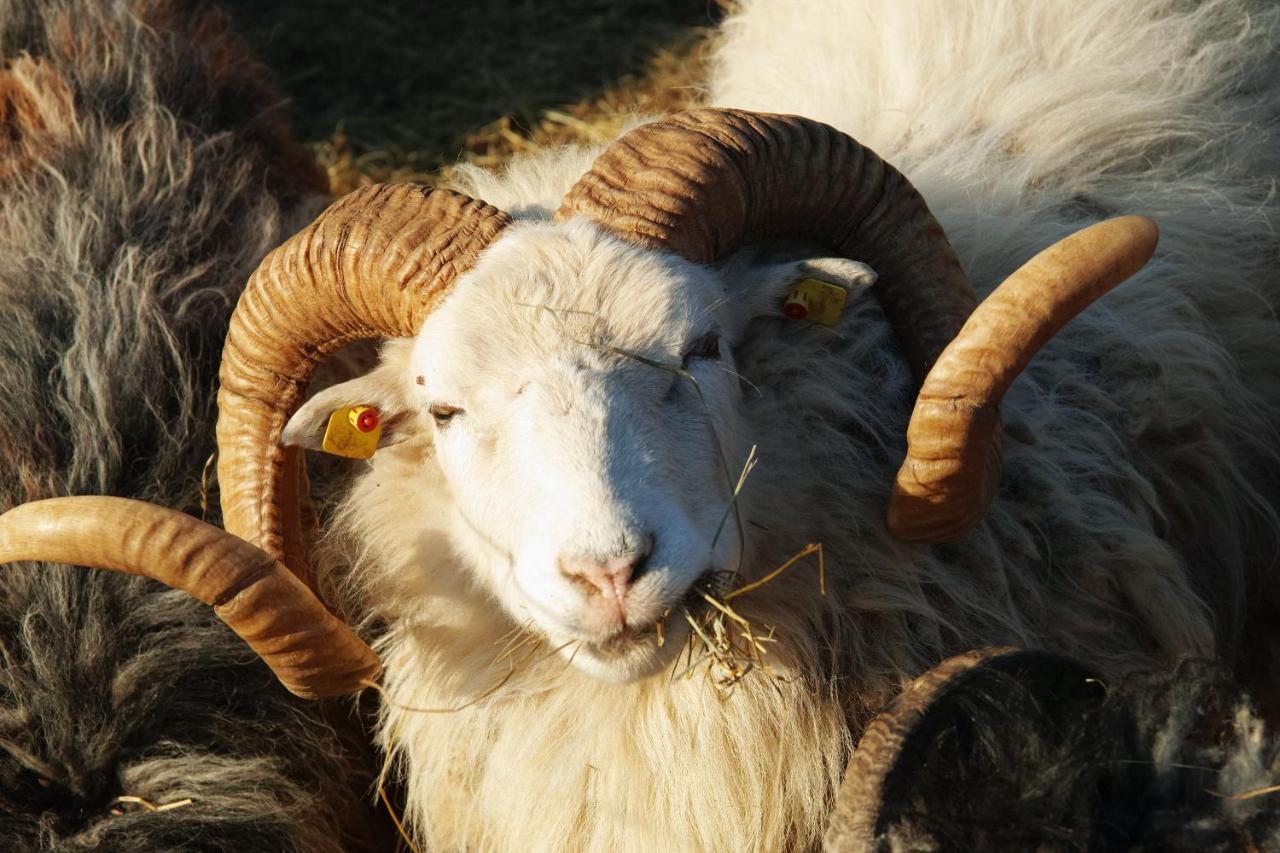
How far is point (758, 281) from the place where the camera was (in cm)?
323

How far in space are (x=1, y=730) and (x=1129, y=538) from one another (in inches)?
113

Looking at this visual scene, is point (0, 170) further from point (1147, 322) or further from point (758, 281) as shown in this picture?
point (1147, 322)

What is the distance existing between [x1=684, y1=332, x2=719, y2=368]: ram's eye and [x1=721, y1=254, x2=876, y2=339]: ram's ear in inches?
5.0

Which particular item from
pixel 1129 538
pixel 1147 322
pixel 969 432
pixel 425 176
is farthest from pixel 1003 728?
pixel 425 176

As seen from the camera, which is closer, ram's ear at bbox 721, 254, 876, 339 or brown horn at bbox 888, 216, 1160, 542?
brown horn at bbox 888, 216, 1160, 542

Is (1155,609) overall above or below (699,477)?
below

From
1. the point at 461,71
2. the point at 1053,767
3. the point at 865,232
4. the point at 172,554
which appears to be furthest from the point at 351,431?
the point at 461,71

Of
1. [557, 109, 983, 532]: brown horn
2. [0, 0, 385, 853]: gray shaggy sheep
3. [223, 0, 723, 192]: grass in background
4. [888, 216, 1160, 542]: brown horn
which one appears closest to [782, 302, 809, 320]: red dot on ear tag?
[557, 109, 983, 532]: brown horn

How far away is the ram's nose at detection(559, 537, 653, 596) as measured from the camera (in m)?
2.52

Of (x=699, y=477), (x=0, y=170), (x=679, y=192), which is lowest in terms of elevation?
(x=0, y=170)

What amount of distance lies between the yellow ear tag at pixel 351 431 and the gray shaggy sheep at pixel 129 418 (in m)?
0.77

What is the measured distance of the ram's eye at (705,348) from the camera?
2951 mm

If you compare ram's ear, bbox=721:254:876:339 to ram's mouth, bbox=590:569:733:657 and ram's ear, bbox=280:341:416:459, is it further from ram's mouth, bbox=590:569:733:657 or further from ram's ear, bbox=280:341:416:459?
ram's ear, bbox=280:341:416:459

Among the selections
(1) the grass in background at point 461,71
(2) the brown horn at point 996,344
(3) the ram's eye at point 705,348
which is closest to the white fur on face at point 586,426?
(3) the ram's eye at point 705,348
